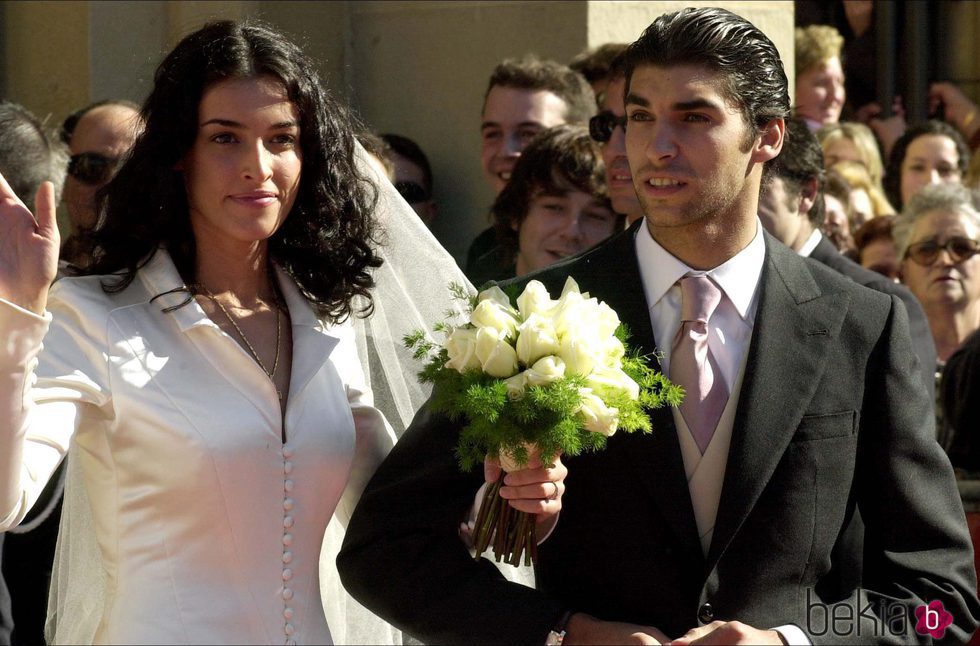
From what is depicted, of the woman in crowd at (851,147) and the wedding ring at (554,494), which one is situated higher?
the woman in crowd at (851,147)

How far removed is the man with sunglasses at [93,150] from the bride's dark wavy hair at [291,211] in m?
1.57

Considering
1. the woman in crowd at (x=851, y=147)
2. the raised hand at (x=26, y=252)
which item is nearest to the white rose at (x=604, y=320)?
the raised hand at (x=26, y=252)

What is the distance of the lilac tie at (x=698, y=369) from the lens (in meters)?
3.31

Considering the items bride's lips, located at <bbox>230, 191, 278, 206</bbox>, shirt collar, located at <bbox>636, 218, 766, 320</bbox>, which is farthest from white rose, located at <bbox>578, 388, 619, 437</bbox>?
bride's lips, located at <bbox>230, 191, 278, 206</bbox>

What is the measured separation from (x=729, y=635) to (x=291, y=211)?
63.5 inches

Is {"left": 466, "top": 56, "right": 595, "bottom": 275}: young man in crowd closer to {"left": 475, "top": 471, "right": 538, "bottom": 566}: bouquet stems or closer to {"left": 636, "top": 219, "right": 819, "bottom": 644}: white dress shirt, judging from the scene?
{"left": 636, "top": 219, "right": 819, "bottom": 644}: white dress shirt

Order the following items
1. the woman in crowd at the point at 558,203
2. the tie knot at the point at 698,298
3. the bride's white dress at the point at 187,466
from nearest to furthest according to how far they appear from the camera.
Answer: the tie knot at the point at 698,298, the bride's white dress at the point at 187,466, the woman in crowd at the point at 558,203

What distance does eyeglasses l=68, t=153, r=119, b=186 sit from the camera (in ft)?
18.4

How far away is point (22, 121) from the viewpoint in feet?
16.7

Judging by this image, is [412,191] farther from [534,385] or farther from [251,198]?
[534,385]

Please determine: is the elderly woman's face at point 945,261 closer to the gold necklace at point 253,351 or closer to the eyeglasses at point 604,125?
the eyeglasses at point 604,125

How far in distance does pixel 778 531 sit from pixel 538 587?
56 cm

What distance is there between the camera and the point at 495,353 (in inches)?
121

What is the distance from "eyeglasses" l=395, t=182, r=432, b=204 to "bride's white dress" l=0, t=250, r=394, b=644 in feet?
7.57
